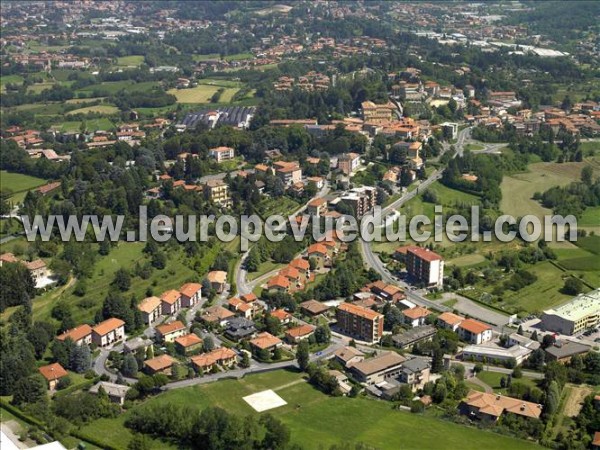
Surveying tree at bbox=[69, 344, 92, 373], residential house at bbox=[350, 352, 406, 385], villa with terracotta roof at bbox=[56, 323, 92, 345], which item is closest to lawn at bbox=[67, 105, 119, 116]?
villa with terracotta roof at bbox=[56, 323, 92, 345]

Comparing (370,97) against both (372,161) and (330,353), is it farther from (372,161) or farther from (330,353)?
(330,353)

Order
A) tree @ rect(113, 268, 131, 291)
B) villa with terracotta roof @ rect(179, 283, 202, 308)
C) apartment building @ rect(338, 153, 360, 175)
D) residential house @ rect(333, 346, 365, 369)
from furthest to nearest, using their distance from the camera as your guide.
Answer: apartment building @ rect(338, 153, 360, 175) → tree @ rect(113, 268, 131, 291) → villa with terracotta roof @ rect(179, 283, 202, 308) → residential house @ rect(333, 346, 365, 369)

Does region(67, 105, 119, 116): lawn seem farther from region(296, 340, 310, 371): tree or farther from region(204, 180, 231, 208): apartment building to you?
region(296, 340, 310, 371): tree

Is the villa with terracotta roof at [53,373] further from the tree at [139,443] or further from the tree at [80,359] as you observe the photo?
the tree at [139,443]

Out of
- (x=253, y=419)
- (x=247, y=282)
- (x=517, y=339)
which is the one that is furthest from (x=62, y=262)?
(x=517, y=339)

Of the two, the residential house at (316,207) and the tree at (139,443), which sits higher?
the tree at (139,443)

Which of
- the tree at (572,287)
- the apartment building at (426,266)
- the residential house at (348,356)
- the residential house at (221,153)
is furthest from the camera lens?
the residential house at (221,153)

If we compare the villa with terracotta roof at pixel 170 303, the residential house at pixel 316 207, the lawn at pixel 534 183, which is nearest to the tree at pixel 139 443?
the villa with terracotta roof at pixel 170 303
